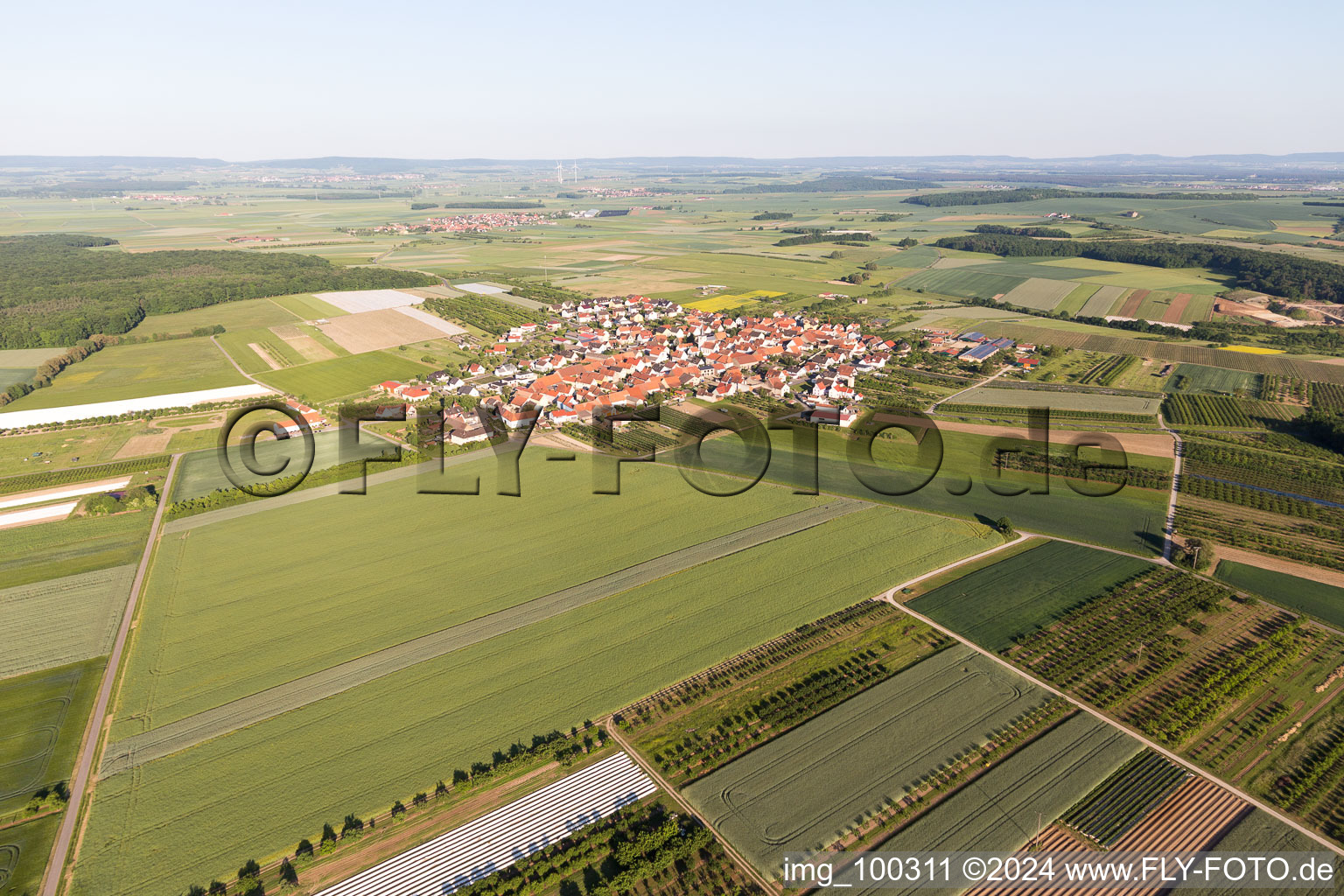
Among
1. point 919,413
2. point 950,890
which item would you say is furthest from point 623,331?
point 950,890

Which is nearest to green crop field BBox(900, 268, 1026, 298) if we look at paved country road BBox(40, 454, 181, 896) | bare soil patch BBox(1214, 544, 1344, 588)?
bare soil patch BBox(1214, 544, 1344, 588)

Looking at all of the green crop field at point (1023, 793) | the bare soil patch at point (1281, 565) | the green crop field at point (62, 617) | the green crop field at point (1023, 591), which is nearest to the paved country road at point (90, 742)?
the green crop field at point (62, 617)

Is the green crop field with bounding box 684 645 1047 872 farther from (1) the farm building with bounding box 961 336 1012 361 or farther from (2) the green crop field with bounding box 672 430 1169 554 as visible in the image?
(1) the farm building with bounding box 961 336 1012 361

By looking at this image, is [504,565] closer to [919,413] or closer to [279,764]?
[279,764]

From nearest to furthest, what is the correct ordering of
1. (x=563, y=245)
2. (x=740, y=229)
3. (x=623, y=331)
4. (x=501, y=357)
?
(x=501, y=357)
(x=623, y=331)
(x=563, y=245)
(x=740, y=229)

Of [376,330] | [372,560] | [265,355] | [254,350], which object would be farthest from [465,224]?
[372,560]

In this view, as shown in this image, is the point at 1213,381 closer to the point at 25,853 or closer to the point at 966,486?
the point at 966,486
